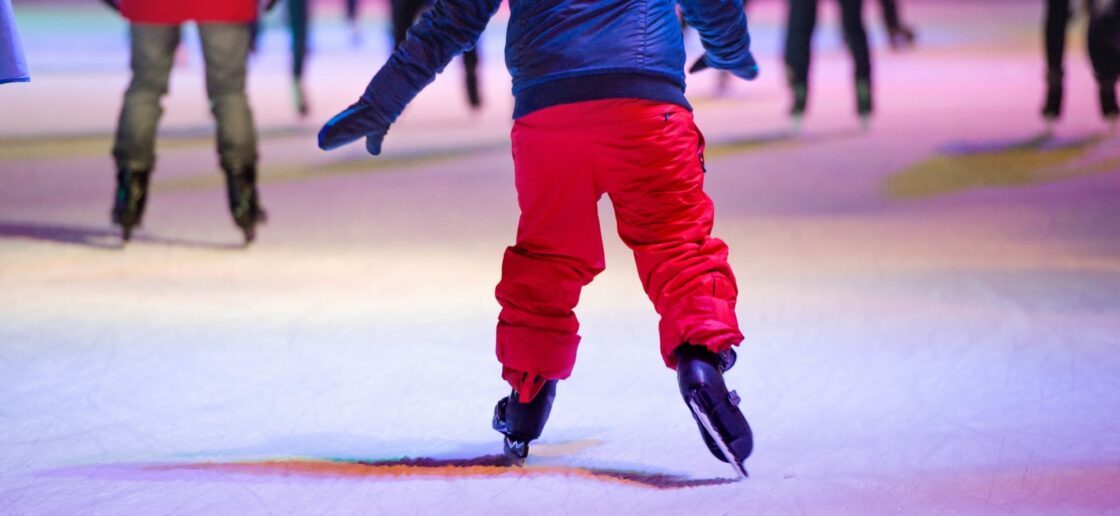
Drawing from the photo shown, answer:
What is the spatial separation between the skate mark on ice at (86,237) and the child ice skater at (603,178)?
2.40 meters

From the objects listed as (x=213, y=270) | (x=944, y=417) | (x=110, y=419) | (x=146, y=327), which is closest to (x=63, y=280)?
(x=213, y=270)

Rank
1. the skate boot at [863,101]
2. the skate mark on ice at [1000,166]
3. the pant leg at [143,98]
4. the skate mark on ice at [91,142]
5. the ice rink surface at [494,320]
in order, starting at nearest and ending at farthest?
the ice rink surface at [494,320] → the pant leg at [143,98] → the skate mark on ice at [1000,166] → the skate mark on ice at [91,142] → the skate boot at [863,101]

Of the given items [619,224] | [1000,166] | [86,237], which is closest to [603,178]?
[619,224]

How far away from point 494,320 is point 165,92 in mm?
1541

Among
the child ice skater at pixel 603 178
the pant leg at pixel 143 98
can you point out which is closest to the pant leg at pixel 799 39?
the pant leg at pixel 143 98

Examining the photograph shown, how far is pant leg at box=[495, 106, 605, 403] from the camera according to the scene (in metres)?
2.12

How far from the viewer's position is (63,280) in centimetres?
392

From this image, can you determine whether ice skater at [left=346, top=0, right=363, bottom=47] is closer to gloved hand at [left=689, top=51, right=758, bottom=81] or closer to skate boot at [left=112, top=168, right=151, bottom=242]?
skate boot at [left=112, top=168, right=151, bottom=242]

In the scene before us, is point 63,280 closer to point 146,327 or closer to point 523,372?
point 146,327

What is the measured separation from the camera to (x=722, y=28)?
225 cm

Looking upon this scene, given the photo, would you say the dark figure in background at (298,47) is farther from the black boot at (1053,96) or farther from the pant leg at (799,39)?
the black boot at (1053,96)

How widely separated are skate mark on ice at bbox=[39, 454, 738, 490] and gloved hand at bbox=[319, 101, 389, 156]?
472 mm

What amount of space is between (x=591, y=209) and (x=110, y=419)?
0.98 metres

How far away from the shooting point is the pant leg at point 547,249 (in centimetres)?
212
